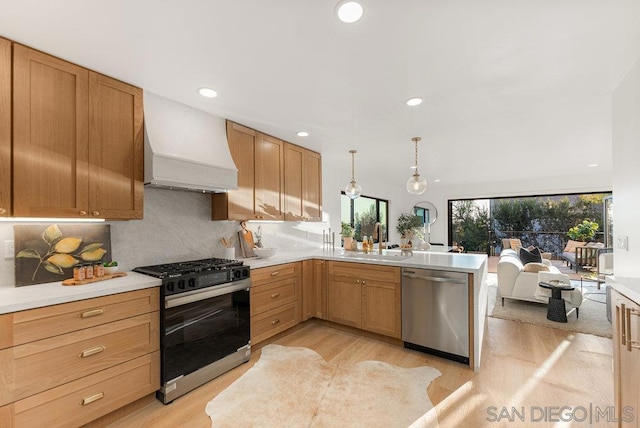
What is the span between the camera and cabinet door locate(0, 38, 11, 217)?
1670 mm

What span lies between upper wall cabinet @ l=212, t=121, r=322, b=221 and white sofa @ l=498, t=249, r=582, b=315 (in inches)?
119

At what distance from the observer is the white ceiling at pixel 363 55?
4.75ft

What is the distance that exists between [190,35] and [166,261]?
194 centimetres

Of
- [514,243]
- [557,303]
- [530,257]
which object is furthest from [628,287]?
[514,243]

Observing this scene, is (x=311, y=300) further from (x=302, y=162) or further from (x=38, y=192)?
(x=38, y=192)

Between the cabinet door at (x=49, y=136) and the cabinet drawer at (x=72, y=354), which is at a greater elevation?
the cabinet door at (x=49, y=136)

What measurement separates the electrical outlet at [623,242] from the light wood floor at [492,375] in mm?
1110

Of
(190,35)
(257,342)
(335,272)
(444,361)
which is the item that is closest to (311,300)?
(335,272)

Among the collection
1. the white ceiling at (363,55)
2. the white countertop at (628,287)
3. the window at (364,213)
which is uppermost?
the white ceiling at (363,55)

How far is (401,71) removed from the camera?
Result: 2029mm

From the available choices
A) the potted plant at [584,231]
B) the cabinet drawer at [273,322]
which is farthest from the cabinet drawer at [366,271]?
the potted plant at [584,231]

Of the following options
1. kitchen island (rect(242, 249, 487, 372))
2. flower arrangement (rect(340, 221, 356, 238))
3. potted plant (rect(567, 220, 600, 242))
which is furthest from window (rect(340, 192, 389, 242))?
potted plant (rect(567, 220, 600, 242))

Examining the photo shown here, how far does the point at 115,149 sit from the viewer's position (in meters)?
2.18

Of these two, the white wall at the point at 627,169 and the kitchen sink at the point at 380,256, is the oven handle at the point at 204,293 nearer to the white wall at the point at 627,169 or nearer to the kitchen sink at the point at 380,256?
the kitchen sink at the point at 380,256
